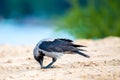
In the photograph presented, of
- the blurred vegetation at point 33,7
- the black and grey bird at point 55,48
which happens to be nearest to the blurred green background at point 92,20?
the black and grey bird at point 55,48

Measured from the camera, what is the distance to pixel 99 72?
7891 millimetres

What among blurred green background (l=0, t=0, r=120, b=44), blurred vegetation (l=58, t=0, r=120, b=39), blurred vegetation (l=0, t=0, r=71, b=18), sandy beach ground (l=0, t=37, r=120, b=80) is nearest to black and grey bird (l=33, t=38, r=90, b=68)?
sandy beach ground (l=0, t=37, r=120, b=80)

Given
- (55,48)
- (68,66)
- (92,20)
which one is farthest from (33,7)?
(55,48)

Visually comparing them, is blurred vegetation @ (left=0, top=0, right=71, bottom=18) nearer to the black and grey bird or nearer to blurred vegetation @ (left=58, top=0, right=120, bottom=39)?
blurred vegetation @ (left=58, top=0, right=120, bottom=39)

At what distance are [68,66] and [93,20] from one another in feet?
29.2

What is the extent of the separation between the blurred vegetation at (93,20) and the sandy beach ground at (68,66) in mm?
5757

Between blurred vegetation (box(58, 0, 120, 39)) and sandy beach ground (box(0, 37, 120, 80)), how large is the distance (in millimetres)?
A: 5757

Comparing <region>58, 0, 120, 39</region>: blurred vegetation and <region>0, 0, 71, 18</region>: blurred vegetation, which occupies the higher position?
<region>0, 0, 71, 18</region>: blurred vegetation

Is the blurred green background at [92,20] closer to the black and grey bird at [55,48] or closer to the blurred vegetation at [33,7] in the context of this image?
the black and grey bird at [55,48]

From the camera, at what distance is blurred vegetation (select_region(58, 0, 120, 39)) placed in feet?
56.2

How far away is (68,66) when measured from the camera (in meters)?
8.68

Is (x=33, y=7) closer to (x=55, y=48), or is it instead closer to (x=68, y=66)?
(x=68, y=66)

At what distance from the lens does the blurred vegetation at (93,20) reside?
17.1 meters

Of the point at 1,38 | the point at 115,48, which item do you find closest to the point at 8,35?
the point at 1,38
